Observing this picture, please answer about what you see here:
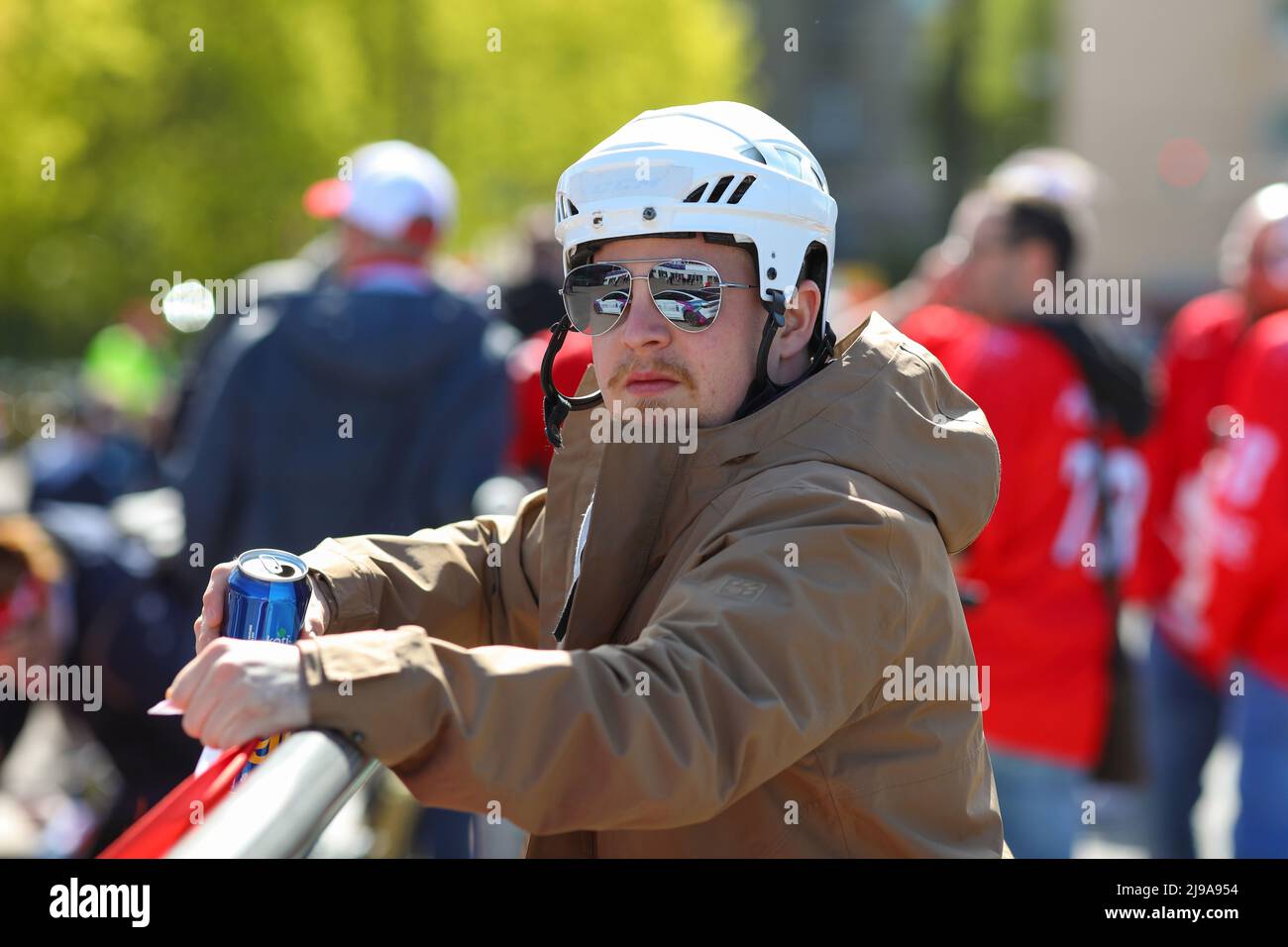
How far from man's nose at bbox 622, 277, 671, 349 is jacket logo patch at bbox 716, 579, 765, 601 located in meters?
0.63

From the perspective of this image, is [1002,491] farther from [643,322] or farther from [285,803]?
[285,803]

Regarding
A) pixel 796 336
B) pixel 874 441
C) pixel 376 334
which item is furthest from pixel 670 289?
pixel 376 334

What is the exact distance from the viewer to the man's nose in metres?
2.53

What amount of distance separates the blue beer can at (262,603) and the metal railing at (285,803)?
536 millimetres

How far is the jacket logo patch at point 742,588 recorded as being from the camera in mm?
1983

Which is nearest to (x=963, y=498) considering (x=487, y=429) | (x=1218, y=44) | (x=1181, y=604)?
(x=487, y=429)

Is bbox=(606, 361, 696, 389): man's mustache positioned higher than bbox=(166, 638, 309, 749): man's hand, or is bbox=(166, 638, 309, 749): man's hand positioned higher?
bbox=(606, 361, 696, 389): man's mustache

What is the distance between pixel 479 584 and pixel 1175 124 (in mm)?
42843

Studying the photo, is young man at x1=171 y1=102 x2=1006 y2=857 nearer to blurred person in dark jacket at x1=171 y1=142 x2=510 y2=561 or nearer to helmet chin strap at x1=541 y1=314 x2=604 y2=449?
helmet chin strap at x1=541 y1=314 x2=604 y2=449

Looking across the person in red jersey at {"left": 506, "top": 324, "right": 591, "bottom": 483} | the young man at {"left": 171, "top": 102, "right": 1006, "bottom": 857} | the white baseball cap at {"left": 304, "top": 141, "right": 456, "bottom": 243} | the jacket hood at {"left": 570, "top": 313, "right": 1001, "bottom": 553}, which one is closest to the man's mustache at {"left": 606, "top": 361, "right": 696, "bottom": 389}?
the young man at {"left": 171, "top": 102, "right": 1006, "bottom": 857}

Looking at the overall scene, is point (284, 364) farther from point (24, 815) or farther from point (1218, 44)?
point (1218, 44)

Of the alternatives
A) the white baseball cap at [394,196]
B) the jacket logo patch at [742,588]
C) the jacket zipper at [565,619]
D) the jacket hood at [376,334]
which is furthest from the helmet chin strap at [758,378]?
the white baseball cap at [394,196]

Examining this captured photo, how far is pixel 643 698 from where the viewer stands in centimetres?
185

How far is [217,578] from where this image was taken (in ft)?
7.62
